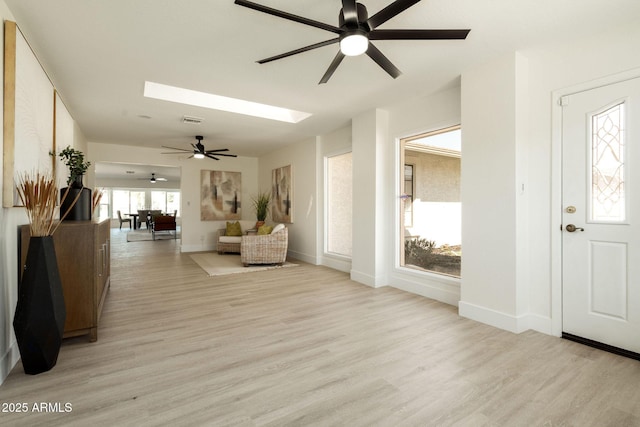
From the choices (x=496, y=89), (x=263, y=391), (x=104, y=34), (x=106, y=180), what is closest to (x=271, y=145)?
(x=104, y=34)

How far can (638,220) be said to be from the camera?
2.42m

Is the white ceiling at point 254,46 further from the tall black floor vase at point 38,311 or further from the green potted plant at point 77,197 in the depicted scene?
the tall black floor vase at point 38,311

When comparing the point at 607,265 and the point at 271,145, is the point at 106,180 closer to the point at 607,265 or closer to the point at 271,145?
the point at 271,145

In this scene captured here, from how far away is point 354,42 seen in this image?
6.75 ft

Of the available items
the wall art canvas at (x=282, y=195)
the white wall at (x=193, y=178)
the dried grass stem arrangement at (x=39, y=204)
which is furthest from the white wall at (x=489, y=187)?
the white wall at (x=193, y=178)

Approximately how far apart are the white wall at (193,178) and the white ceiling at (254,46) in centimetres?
277

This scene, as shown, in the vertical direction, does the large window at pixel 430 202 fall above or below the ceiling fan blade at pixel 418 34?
below

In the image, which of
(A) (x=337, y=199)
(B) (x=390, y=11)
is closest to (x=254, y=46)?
(B) (x=390, y=11)

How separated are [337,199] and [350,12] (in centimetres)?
453

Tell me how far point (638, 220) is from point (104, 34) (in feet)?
15.2

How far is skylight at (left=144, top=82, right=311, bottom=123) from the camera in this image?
4180 mm

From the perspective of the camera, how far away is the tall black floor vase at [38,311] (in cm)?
205

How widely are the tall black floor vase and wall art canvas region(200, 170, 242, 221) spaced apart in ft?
20.8

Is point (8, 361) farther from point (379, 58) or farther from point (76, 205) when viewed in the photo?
point (379, 58)
